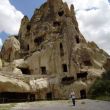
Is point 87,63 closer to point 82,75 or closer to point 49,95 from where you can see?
point 82,75

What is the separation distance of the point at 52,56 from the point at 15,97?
14385mm

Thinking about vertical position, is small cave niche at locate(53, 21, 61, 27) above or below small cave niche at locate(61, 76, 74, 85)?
above

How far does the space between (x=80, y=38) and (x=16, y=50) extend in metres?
16.9

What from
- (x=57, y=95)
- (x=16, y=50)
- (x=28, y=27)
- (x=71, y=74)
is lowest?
(x=57, y=95)

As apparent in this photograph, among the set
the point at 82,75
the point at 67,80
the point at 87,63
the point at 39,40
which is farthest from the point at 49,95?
the point at 39,40

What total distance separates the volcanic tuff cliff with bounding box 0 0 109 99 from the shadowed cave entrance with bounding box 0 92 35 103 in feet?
4.68

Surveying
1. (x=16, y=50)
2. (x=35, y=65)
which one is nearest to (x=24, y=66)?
(x=35, y=65)

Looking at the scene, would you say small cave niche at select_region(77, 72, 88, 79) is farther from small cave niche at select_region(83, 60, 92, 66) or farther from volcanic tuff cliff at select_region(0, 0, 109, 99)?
small cave niche at select_region(83, 60, 92, 66)

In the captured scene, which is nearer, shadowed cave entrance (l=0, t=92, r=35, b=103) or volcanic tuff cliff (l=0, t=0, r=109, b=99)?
shadowed cave entrance (l=0, t=92, r=35, b=103)

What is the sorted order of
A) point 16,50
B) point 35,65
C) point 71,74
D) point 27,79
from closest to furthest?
1. point 27,79
2. point 71,74
3. point 35,65
4. point 16,50

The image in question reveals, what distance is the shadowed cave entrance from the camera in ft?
185

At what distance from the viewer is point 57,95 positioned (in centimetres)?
6244

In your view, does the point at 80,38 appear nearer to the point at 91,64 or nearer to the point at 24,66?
the point at 91,64

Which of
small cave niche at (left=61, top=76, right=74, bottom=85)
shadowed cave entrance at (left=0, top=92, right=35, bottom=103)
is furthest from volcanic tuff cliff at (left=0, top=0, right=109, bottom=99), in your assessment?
shadowed cave entrance at (left=0, top=92, right=35, bottom=103)
